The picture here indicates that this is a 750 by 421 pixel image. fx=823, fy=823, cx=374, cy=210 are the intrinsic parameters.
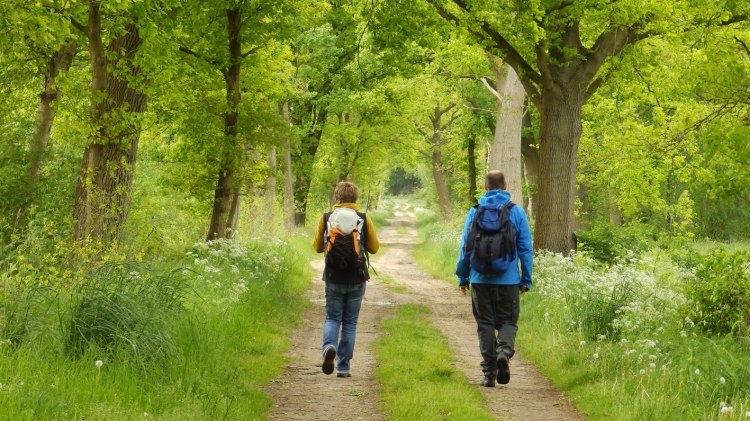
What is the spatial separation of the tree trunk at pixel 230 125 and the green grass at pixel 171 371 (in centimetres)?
524

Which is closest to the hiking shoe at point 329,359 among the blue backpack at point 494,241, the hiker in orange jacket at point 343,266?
the hiker in orange jacket at point 343,266

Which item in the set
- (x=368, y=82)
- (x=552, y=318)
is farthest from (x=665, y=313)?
(x=368, y=82)

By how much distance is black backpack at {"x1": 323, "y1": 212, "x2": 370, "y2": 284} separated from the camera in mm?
8422

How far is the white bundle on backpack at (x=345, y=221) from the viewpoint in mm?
8414

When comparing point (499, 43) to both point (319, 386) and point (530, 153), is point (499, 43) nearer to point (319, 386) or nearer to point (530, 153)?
point (319, 386)

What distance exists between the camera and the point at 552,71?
16.6m

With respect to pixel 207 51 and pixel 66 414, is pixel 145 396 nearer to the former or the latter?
pixel 66 414

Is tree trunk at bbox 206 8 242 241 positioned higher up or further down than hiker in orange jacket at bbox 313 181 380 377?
higher up

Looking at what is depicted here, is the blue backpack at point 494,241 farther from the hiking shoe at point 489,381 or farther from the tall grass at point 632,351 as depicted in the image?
the tall grass at point 632,351

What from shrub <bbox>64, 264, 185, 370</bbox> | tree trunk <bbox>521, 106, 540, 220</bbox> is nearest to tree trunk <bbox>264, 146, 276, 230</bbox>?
tree trunk <bbox>521, 106, 540, 220</bbox>

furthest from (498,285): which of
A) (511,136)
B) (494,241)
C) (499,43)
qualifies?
(511,136)

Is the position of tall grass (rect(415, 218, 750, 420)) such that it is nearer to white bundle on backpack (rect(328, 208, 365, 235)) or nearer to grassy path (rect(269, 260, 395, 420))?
grassy path (rect(269, 260, 395, 420))

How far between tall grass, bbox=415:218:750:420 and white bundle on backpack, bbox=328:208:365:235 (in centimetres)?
273

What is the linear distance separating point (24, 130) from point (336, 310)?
11.8m
